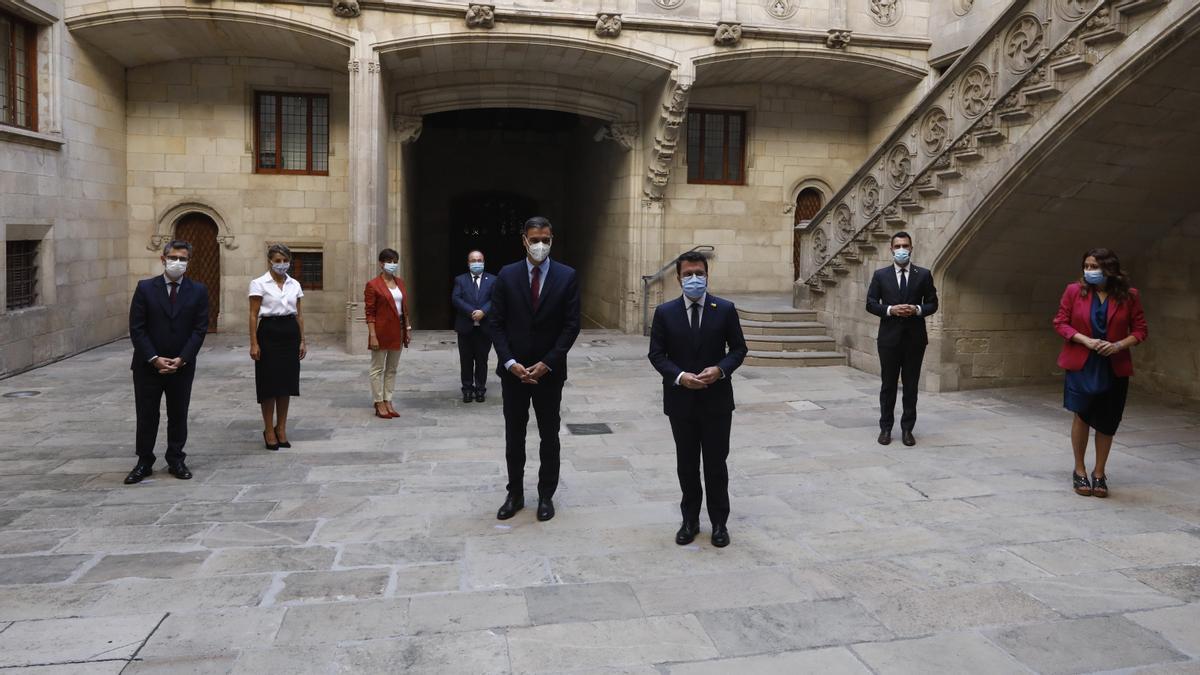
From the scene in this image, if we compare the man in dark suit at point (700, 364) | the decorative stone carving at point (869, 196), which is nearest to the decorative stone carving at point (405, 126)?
the decorative stone carving at point (869, 196)

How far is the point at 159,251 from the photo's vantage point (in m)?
15.5

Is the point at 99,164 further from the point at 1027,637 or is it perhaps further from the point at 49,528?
the point at 1027,637

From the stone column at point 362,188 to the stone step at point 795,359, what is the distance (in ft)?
18.9

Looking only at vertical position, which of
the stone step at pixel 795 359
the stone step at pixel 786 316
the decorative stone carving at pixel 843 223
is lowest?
the stone step at pixel 795 359

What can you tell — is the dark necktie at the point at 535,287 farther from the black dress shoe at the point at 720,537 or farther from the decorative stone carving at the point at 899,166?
the decorative stone carving at the point at 899,166

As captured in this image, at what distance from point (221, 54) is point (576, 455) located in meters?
11.0

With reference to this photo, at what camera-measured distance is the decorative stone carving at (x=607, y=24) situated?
13742 millimetres

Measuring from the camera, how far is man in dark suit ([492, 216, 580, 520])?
5730mm

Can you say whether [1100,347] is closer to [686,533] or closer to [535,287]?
[686,533]

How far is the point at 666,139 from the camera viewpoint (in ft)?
50.7

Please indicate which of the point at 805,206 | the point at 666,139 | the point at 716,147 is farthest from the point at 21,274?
the point at 805,206

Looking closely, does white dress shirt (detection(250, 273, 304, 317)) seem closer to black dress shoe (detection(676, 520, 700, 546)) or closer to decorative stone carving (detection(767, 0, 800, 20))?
black dress shoe (detection(676, 520, 700, 546))

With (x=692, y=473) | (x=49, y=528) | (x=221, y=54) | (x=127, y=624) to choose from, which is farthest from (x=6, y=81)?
(x=692, y=473)

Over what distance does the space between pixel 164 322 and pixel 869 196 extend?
8.79 metres
